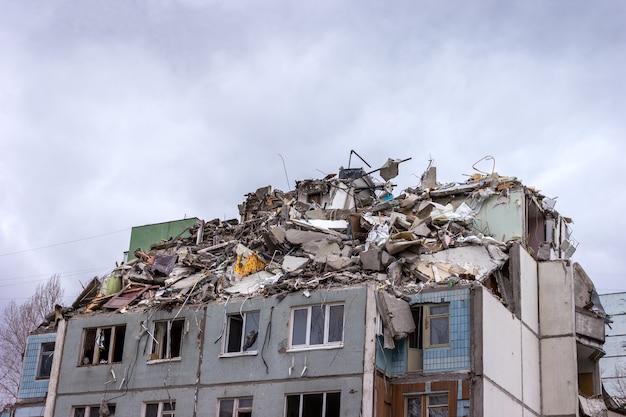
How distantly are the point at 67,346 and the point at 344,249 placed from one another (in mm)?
10428

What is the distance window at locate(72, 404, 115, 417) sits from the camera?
99.8 ft

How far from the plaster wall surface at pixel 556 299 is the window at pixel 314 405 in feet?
28.6

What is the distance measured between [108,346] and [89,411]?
2.27 m

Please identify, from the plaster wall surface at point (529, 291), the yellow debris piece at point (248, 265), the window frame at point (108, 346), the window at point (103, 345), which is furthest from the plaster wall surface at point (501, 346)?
the window at point (103, 345)

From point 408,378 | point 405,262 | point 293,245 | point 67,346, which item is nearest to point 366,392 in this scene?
point 408,378

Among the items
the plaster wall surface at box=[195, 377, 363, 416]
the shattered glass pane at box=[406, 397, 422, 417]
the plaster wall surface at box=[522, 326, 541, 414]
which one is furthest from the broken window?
the plaster wall surface at box=[522, 326, 541, 414]

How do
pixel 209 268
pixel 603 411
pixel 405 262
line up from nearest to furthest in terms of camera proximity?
pixel 405 262
pixel 603 411
pixel 209 268

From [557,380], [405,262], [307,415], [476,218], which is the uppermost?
[476,218]

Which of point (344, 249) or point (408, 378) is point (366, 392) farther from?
point (344, 249)

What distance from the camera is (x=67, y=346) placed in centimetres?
3228

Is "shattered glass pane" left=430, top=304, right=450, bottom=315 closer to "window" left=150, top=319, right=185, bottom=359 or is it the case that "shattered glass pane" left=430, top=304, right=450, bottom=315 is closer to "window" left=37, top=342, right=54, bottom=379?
"window" left=150, top=319, right=185, bottom=359

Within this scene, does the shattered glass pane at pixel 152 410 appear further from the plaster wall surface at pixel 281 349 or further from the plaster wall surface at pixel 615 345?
the plaster wall surface at pixel 615 345

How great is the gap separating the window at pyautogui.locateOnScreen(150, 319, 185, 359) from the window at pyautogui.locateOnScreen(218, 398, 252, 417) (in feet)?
9.32

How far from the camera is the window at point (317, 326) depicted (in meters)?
27.3
